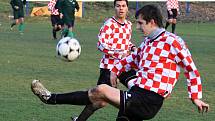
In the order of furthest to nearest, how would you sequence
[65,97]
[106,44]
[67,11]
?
[67,11], [106,44], [65,97]

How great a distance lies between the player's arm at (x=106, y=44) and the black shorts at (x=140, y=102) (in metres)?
2.18

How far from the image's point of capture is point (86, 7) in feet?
137

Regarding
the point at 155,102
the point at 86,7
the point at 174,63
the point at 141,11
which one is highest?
the point at 141,11

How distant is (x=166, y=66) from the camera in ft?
19.2

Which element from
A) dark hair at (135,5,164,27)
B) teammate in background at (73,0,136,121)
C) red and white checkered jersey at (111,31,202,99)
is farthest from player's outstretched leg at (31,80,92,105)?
teammate in background at (73,0,136,121)

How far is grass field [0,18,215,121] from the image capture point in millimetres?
8438

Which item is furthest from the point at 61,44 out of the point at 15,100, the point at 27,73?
the point at 27,73

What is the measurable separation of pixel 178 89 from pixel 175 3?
54.5ft

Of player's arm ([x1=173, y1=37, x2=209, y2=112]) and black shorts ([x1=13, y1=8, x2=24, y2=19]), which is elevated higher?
player's arm ([x1=173, y1=37, x2=209, y2=112])

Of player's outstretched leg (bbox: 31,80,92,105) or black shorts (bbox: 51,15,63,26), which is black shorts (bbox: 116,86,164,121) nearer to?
player's outstretched leg (bbox: 31,80,92,105)

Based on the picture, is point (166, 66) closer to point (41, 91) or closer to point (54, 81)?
point (41, 91)

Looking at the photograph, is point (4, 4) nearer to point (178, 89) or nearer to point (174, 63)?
point (178, 89)

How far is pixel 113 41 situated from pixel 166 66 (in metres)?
2.52

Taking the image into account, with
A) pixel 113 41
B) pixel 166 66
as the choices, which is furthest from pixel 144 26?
pixel 113 41
